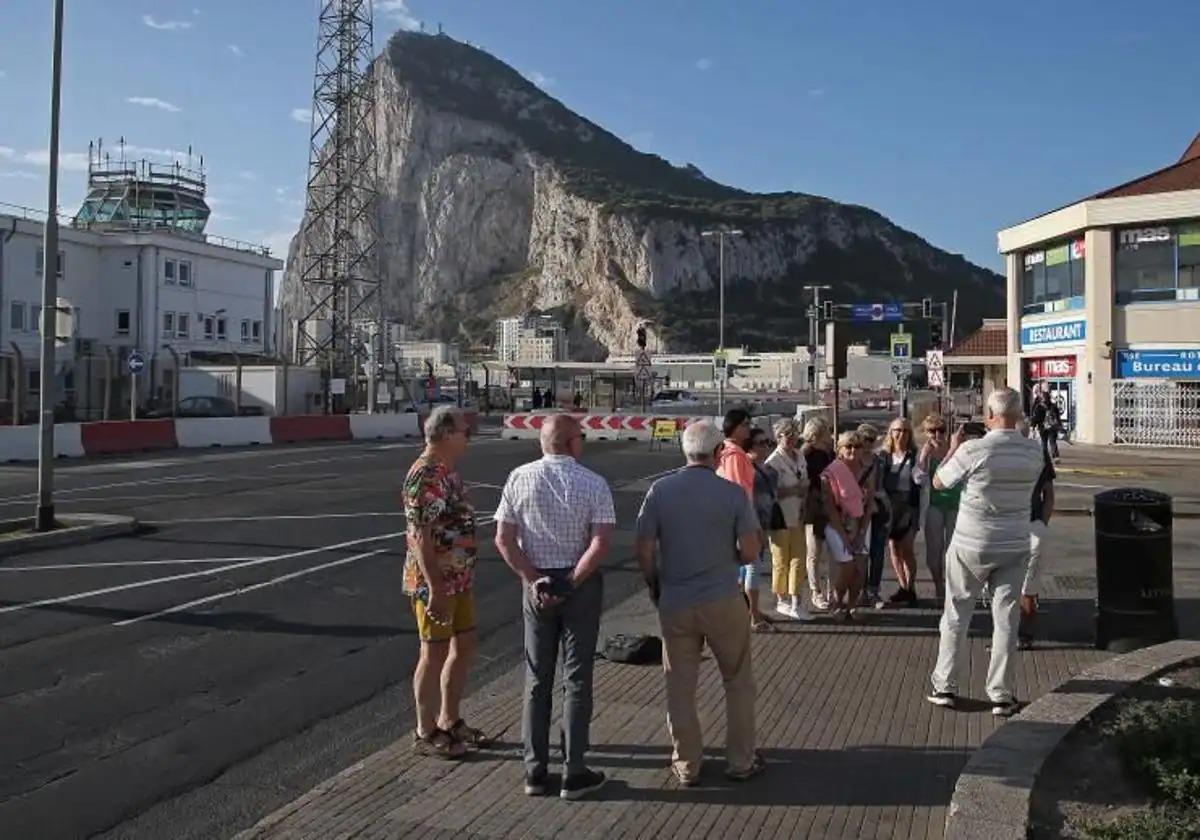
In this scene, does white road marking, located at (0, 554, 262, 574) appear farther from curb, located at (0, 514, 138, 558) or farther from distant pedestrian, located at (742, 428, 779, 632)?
distant pedestrian, located at (742, 428, 779, 632)

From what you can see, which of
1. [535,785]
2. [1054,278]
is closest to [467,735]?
[535,785]

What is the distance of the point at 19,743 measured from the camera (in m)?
6.38

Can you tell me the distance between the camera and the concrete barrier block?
3488cm

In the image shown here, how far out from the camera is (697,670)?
557 centimetres

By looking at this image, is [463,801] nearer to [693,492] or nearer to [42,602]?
[693,492]

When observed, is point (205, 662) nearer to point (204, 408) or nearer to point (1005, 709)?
point (1005, 709)

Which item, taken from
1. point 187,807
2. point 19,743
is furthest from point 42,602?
point 187,807

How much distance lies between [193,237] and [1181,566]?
172 ft

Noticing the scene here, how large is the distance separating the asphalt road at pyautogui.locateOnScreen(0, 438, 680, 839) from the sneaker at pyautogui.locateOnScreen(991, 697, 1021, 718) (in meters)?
3.33

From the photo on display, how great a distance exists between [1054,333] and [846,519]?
95.4 ft

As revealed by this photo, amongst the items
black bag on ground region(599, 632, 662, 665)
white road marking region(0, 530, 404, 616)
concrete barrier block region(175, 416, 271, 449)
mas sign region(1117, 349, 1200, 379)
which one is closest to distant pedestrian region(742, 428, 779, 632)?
black bag on ground region(599, 632, 662, 665)

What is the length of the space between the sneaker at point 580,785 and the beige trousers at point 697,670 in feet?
1.33

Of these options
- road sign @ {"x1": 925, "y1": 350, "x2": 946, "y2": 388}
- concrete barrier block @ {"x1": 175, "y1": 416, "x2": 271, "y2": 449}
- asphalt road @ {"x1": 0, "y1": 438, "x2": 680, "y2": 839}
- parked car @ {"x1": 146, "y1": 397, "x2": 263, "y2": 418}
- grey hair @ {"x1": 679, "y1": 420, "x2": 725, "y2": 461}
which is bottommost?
asphalt road @ {"x1": 0, "y1": 438, "x2": 680, "y2": 839}

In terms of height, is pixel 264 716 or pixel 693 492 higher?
pixel 693 492
